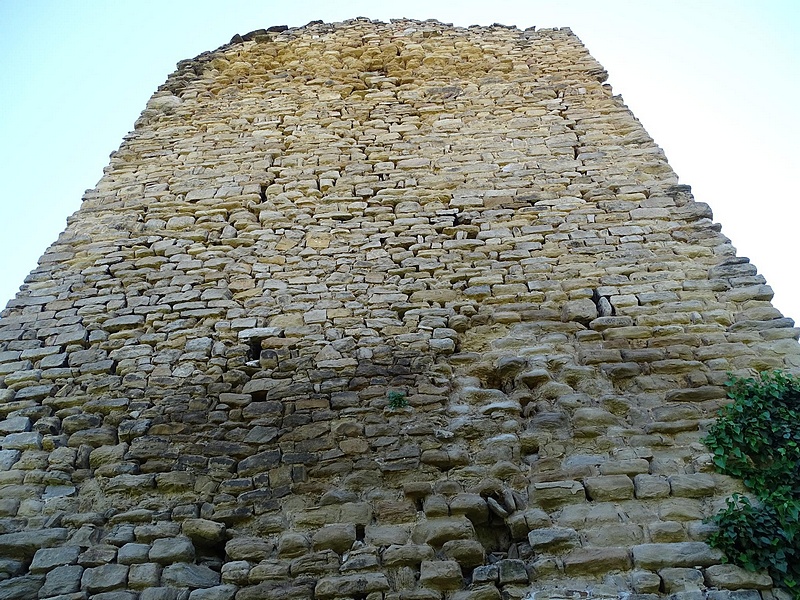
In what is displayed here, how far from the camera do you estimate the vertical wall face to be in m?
Result: 3.07

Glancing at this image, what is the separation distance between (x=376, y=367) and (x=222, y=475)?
3.47ft

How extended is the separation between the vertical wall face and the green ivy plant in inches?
4.2

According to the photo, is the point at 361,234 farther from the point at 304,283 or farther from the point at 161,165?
the point at 161,165

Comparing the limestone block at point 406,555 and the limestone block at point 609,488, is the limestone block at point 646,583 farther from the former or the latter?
the limestone block at point 406,555

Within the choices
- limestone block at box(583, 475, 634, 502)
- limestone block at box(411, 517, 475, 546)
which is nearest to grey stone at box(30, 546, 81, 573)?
limestone block at box(411, 517, 475, 546)

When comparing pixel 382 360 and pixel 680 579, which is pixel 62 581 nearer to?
pixel 382 360

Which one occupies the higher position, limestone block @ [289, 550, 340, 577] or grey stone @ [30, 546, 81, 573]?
grey stone @ [30, 546, 81, 573]

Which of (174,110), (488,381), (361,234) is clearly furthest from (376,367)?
(174,110)

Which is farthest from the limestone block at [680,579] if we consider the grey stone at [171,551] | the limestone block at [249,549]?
the grey stone at [171,551]

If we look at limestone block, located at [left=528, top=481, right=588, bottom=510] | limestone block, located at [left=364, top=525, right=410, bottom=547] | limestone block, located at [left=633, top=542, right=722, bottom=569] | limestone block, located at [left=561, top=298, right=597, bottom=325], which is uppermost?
limestone block, located at [left=561, top=298, right=597, bottom=325]

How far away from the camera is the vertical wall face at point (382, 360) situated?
10.1 feet

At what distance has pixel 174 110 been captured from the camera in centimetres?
611

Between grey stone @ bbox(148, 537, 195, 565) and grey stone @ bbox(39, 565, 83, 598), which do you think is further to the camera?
grey stone @ bbox(148, 537, 195, 565)

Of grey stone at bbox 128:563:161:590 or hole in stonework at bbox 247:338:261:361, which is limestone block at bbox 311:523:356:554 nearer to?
grey stone at bbox 128:563:161:590
